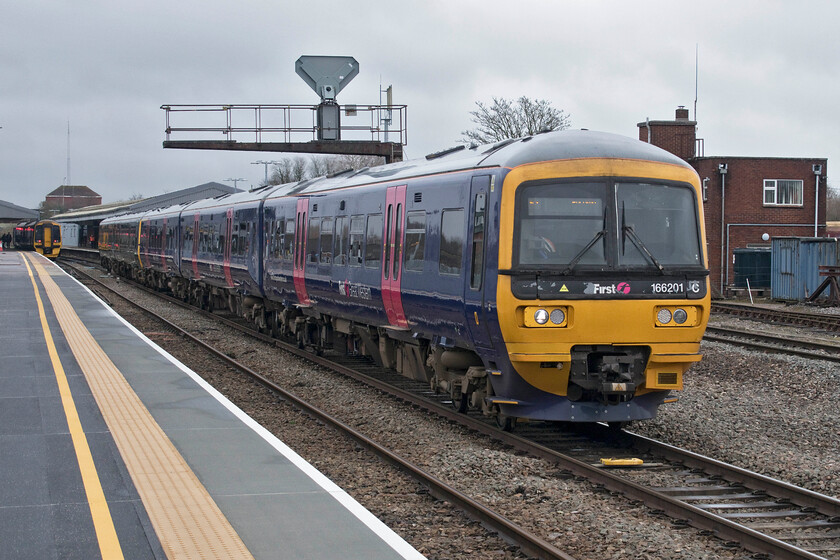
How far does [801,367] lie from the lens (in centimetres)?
1477

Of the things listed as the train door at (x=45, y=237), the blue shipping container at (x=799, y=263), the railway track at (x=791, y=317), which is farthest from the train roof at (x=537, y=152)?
the train door at (x=45, y=237)

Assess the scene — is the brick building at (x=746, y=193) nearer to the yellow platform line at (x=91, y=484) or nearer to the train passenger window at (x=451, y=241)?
the train passenger window at (x=451, y=241)

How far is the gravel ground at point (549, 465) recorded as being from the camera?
666 centimetres

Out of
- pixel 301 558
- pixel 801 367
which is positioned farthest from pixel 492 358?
pixel 801 367

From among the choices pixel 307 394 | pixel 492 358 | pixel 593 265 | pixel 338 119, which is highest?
pixel 338 119

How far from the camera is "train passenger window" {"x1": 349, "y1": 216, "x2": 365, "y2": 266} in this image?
13.9 m

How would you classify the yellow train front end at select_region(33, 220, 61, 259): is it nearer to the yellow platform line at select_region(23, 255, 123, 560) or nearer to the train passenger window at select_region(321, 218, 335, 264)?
the train passenger window at select_region(321, 218, 335, 264)

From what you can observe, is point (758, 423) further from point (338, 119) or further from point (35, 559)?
point (338, 119)

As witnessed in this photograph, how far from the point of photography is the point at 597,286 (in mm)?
9188

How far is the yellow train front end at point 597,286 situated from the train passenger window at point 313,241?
23.6 feet

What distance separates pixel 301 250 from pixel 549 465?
361 inches

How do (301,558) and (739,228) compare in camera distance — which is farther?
(739,228)

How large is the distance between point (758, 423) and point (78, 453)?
740 centimetres

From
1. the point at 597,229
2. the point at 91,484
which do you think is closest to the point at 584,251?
the point at 597,229
